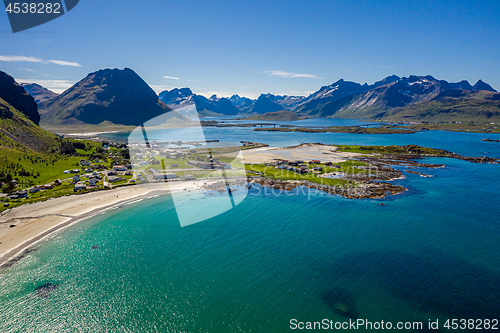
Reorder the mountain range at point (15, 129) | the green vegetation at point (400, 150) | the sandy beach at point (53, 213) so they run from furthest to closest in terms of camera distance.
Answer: the green vegetation at point (400, 150)
the mountain range at point (15, 129)
the sandy beach at point (53, 213)

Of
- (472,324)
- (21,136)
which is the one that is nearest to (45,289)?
(472,324)

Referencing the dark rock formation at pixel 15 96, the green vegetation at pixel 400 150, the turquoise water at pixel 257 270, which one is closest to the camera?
the turquoise water at pixel 257 270

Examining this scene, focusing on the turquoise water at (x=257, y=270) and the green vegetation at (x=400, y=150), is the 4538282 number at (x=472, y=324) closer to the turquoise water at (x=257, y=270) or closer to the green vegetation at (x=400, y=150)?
the turquoise water at (x=257, y=270)

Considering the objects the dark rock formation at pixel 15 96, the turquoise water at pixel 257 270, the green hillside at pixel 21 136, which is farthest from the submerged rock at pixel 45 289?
the dark rock formation at pixel 15 96

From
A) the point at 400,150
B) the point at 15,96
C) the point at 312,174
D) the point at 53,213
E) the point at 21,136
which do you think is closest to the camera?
the point at 53,213

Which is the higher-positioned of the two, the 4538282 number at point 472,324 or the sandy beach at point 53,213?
the sandy beach at point 53,213

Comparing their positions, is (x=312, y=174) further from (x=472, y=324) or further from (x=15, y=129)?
(x=15, y=129)

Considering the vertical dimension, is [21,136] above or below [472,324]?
above
